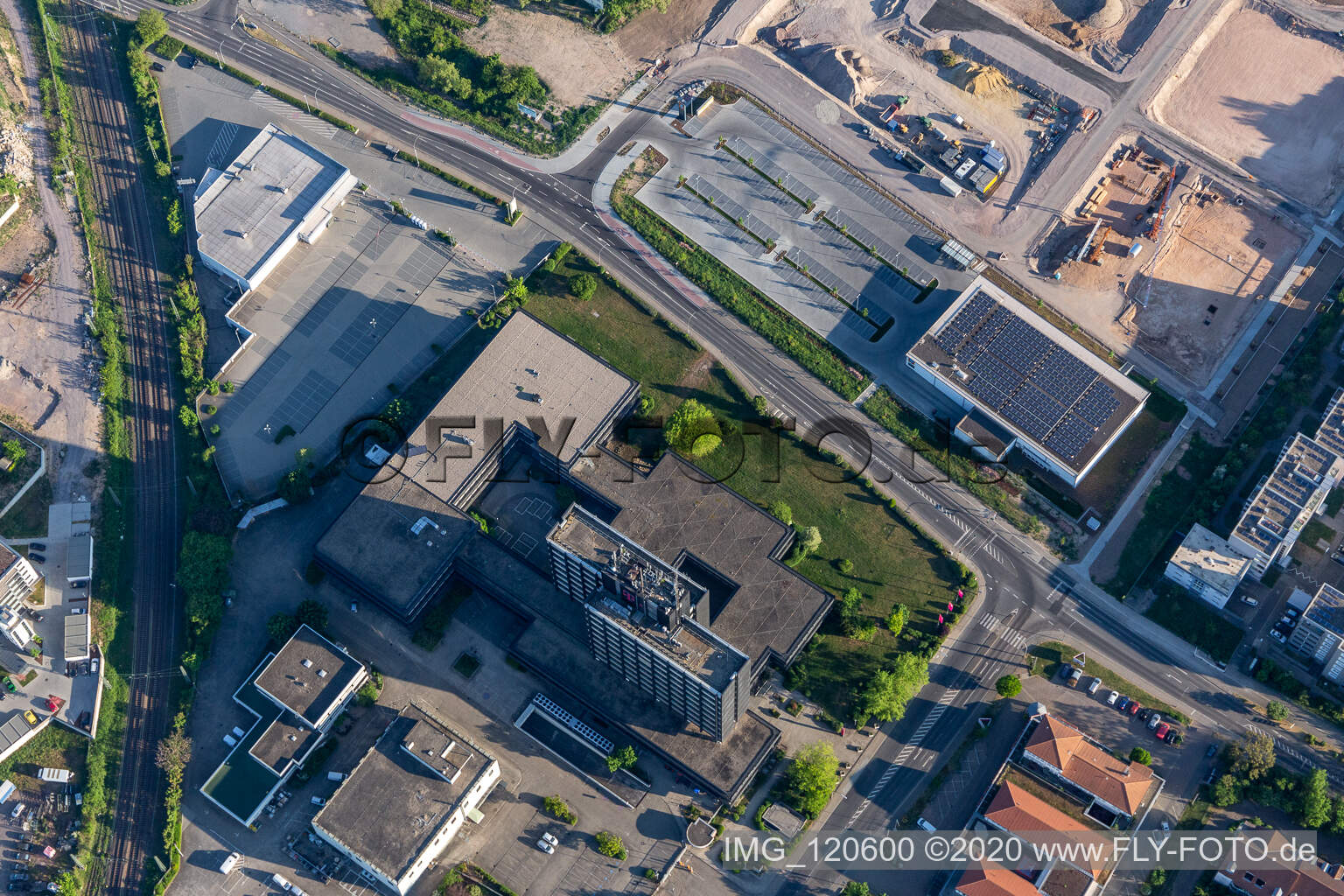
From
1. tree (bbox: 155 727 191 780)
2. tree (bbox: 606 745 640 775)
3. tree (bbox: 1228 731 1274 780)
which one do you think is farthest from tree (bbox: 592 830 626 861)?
tree (bbox: 1228 731 1274 780)

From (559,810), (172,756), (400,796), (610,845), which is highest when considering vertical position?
(610,845)

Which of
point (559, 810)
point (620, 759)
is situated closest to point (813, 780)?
point (620, 759)

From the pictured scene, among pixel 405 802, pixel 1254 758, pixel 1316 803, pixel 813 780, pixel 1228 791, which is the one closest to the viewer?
pixel 405 802

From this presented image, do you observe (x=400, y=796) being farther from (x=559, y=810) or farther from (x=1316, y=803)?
(x=1316, y=803)

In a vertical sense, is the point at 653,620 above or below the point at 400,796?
above

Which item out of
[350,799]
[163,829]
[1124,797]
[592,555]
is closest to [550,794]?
[350,799]

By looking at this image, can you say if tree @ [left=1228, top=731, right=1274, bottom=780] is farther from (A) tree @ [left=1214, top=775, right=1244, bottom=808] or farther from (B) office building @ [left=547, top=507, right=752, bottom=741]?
(B) office building @ [left=547, top=507, right=752, bottom=741]

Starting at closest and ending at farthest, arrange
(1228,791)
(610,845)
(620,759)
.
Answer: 1. (610,845)
2. (1228,791)
3. (620,759)

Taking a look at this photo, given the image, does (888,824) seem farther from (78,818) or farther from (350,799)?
(78,818)
